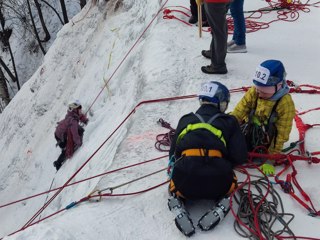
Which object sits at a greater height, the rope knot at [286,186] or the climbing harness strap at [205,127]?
the climbing harness strap at [205,127]

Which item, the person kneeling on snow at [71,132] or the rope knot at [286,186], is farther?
the person kneeling on snow at [71,132]

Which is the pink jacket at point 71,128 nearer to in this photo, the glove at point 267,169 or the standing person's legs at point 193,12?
the standing person's legs at point 193,12

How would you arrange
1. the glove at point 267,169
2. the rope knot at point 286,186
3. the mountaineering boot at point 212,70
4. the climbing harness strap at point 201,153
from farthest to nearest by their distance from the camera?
the mountaineering boot at point 212,70 → the glove at point 267,169 → the rope knot at point 286,186 → the climbing harness strap at point 201,153

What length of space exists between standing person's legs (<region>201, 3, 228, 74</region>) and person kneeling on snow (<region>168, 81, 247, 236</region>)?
2198 millimetres

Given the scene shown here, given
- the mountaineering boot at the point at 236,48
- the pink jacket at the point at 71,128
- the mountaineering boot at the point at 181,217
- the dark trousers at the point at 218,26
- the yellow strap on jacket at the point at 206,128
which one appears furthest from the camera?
the pink jacket at the point at 71,128

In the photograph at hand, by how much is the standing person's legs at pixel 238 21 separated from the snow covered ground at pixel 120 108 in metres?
0.26

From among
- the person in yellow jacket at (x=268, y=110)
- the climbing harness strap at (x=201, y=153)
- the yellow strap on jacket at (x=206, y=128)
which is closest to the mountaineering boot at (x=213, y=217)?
the climbing harness strap at (x=201, y=153)

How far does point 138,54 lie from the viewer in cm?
797

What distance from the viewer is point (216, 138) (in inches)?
136

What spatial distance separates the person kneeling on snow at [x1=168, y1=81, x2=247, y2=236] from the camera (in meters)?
3.36

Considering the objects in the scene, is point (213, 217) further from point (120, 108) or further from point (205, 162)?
point (120, 108)

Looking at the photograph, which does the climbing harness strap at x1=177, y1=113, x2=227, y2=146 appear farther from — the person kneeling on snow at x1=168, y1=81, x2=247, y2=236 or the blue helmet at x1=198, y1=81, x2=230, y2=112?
the blue helmet at x1=198, y1=81, x2=230, y2=112

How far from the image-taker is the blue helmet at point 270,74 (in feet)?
12.4

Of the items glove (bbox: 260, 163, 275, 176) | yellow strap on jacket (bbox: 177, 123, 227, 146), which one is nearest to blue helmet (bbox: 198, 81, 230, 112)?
yellow strap on jacket (bbox: 177, 123, 227, 146)
